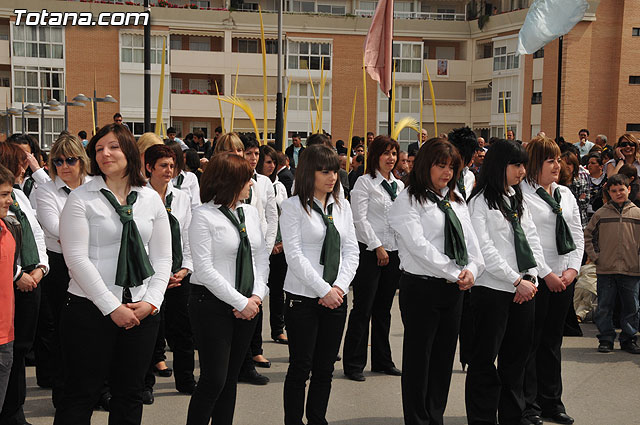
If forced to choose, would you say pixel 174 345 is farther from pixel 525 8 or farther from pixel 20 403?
pixel 525 8

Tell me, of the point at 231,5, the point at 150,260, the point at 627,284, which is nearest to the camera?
the point at 150,260

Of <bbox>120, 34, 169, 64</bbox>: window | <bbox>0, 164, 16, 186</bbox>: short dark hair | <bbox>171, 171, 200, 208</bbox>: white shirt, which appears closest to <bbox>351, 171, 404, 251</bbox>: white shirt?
<bbox>171, 171, 200, 208</bbox>: white shirt

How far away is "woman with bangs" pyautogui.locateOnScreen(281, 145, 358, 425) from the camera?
5.05 meters

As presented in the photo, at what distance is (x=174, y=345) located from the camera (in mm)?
6539

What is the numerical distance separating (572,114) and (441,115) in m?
9.39

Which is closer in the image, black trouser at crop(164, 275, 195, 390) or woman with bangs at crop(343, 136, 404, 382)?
black trouser at crop(164, 275, 195, 390)

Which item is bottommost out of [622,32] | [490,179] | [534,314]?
[534,314]

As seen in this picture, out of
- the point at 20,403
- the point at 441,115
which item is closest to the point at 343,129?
the point at 441,115

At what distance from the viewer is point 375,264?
6.94 metres

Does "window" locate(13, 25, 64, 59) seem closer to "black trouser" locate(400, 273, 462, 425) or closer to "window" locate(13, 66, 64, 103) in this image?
"window" locate(13, 66, 64, 103)

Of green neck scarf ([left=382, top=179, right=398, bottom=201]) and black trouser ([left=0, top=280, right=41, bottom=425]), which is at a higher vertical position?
green neck scarf ([left=382, top=179, right=398, bottom=201])

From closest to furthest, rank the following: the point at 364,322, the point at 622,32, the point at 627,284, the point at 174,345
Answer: the point at 174,345 → the point at 364,322 → the point at 627,284 → the point at 622,32

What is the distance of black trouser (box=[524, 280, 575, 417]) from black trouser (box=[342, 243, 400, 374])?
163 centimetres

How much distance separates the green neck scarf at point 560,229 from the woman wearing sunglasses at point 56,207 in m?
3.60
